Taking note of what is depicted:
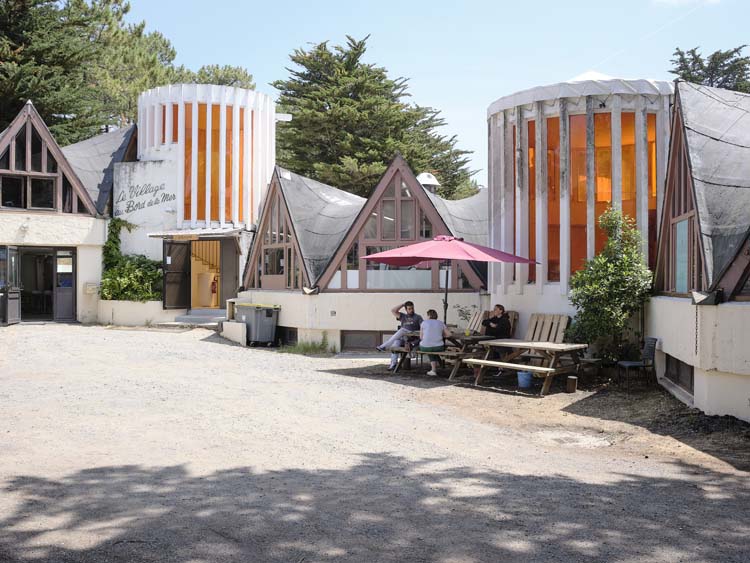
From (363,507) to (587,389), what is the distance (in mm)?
7238

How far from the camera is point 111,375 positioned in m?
12.7

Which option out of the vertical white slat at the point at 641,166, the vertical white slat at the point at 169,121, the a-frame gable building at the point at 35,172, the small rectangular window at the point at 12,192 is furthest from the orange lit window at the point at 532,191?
the small rectangular window at the point at 12,192

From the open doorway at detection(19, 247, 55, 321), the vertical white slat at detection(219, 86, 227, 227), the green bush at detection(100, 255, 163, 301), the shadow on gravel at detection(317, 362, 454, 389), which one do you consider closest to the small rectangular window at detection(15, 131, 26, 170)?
the open doorway at detection(19, 247, 55, 321)

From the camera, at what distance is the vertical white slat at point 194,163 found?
25359 mm

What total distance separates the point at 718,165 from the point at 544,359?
4174mm

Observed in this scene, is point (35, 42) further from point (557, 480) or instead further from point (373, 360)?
point (557, 480)

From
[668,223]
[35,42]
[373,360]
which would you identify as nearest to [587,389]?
[668,223]

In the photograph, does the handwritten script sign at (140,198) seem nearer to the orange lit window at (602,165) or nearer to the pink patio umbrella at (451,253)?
the pink patio umbrella at (451,253)

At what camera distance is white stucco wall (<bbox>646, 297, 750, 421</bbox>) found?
8.48m

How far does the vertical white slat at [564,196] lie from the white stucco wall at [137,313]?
1407 centimetres

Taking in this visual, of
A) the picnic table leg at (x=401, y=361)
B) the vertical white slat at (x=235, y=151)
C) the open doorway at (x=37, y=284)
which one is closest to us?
the picnic table leg at (x=401, y=361)

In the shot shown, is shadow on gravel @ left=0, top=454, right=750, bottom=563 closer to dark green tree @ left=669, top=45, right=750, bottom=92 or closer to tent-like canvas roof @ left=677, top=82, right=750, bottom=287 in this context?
tent-like canvas roof @ left=677, top=82, right=750, bottom=287

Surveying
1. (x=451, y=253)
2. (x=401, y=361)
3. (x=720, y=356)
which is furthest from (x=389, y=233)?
(x=720, y=356)

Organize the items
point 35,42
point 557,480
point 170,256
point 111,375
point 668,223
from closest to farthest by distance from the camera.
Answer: point 557,480 < point 668,223 < point 111,375 < point 170,256 < point 35,42
